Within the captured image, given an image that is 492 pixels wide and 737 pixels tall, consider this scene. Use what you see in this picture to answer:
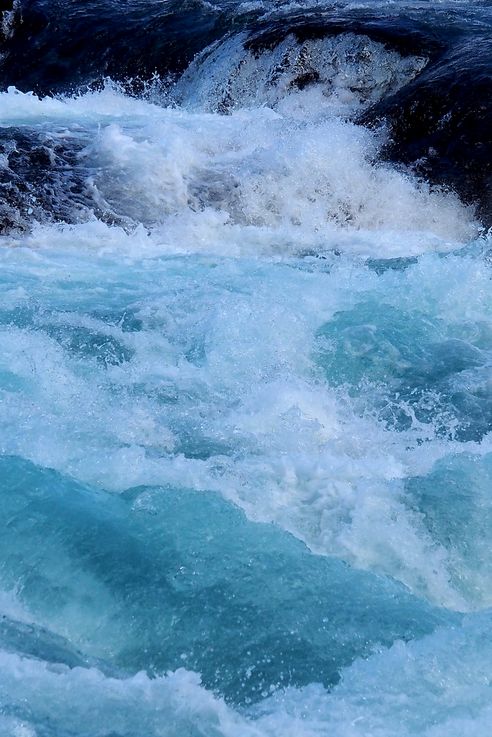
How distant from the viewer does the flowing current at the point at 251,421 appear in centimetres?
262

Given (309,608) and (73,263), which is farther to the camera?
(73,263)

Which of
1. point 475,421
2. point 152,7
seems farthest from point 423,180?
point 152,7

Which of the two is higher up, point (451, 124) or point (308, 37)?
point (308, 37)

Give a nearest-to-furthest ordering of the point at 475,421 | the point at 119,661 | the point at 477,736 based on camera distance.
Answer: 1. the point at 477,736
2. the point at 119,661
3. the point at 475,421

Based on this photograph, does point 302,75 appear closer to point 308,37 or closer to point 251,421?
point 308,37

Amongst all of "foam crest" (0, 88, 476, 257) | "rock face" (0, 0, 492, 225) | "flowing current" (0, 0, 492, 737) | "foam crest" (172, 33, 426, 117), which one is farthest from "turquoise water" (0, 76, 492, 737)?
"foam crest" (172, 33, 426, 117)

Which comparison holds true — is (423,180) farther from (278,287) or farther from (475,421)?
(475,421)

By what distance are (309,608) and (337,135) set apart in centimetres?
739

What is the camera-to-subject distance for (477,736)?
7.78ft

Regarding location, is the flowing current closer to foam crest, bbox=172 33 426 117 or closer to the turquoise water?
the turquoise water

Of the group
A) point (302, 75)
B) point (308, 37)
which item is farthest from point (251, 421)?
point (308, 37)

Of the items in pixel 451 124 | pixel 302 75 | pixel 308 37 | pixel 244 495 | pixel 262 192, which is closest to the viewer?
pixel 244 495

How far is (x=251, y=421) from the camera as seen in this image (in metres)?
4.13

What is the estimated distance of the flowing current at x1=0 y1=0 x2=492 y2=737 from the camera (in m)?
2.62
